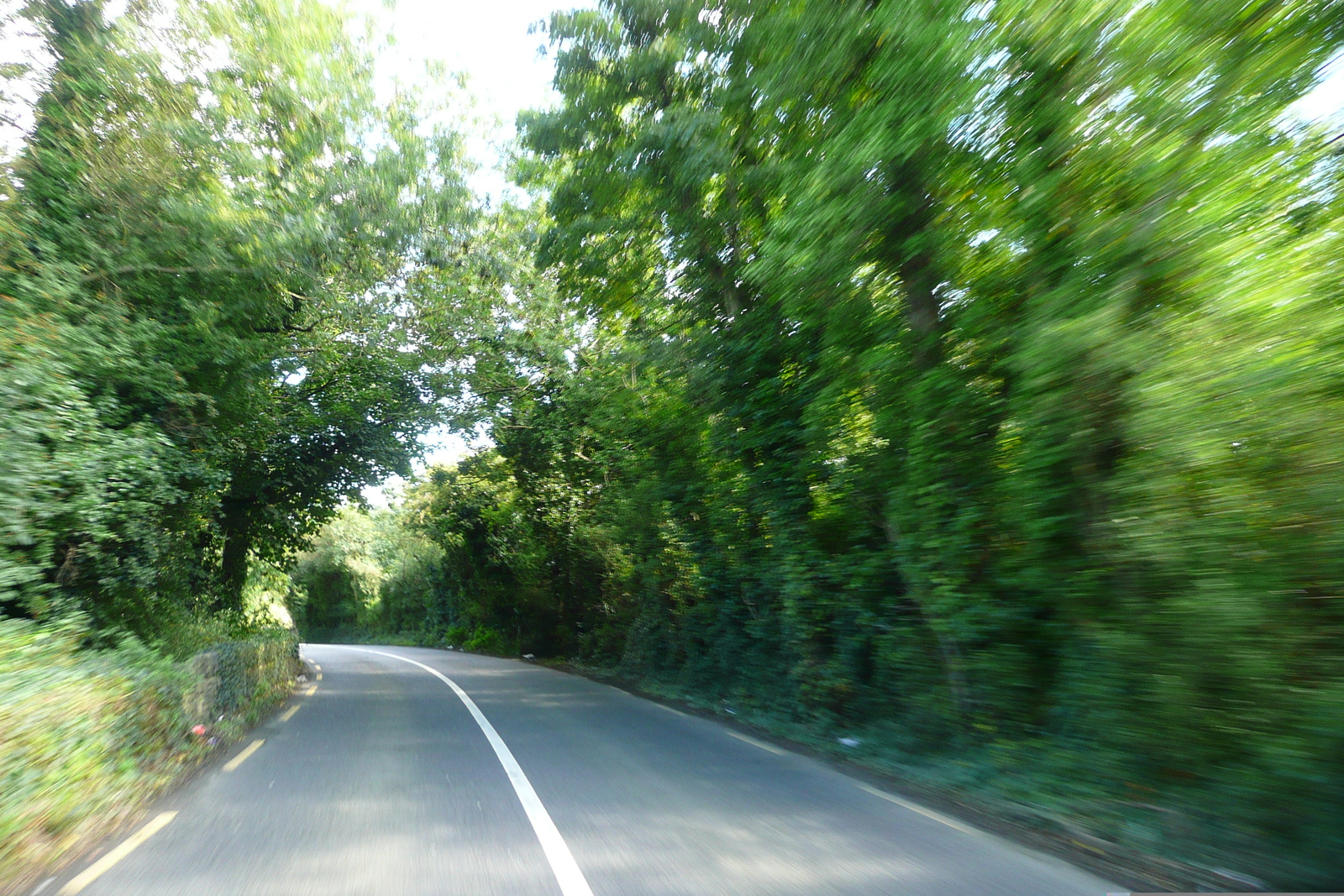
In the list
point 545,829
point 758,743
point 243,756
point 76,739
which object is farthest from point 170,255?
point 758,743

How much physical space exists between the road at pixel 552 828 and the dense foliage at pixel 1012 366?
1450 millimetres

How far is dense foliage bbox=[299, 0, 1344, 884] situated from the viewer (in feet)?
17.4

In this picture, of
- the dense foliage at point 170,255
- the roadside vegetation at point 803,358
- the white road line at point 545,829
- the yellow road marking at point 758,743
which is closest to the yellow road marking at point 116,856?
the roadside vegetation at point 803,358

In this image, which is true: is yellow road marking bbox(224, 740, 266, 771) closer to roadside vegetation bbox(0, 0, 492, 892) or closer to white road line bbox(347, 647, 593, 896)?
roadside vegetation bbox(0, 0, 492, 892)

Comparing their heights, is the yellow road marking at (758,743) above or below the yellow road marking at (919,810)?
above

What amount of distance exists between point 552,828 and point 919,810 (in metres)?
2.99

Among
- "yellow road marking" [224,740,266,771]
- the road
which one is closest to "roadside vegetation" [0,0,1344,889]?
"yellow road marking" [224,740,266,771]

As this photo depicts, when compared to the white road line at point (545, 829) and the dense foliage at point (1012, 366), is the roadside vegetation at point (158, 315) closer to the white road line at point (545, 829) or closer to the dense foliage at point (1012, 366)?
the white road line at point (545, 829)

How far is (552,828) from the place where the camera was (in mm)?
6406

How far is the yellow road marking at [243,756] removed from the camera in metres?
9.14

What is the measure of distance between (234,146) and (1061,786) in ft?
42.0

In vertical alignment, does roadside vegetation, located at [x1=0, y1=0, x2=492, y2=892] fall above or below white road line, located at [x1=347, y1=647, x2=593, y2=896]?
above

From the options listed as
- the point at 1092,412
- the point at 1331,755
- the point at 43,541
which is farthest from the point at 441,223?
the point at 1331,755

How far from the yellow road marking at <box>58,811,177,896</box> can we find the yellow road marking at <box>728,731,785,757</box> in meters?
6.01
